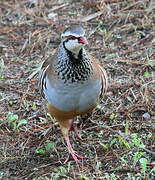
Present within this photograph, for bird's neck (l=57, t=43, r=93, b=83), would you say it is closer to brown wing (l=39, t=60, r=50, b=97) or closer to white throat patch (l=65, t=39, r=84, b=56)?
white throat patch (l=65, t=39, r=84, b=56)

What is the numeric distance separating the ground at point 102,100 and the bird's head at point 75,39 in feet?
3.03

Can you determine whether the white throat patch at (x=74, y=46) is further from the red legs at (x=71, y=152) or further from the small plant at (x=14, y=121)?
the small plant at (x=14, y=121)

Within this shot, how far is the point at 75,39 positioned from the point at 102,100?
139 cm

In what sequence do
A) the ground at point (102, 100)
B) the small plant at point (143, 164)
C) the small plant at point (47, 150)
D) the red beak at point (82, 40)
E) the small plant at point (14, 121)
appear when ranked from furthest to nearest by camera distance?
the small plant at point (14, 121), the small plant at point (47, 150), the ground at point (102, 100), the small plant at point (143, 164), the red beak at point (82, 40)

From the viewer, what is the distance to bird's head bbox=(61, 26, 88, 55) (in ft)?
11.6

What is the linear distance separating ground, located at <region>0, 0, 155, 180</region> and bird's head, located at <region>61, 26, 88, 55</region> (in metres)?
0.93

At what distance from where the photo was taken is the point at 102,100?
191 inches

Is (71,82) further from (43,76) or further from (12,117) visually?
(12,117)

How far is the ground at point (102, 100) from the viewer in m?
3.98

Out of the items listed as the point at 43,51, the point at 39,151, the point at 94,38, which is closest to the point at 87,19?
the point at 94,38

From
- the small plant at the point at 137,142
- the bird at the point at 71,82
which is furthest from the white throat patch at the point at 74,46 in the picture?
the small plant at the point at 137,142

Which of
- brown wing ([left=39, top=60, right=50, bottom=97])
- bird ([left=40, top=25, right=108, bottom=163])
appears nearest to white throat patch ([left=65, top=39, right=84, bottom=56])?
bird ([left=40, top=25, right=108, bottom=163])

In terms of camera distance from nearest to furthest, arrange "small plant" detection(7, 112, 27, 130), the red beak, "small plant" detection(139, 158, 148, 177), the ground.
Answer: the red beak < "small plant" detection(139, 158, 148, 177) < the ground < "small plant" detection(7, 112, 27, 130)

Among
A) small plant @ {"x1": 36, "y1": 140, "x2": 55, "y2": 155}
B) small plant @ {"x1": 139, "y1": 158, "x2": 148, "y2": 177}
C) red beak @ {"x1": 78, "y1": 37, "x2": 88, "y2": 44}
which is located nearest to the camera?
red beak @ {"x1": 78, "y1": 37, "x2": 88, "y2": 44}
